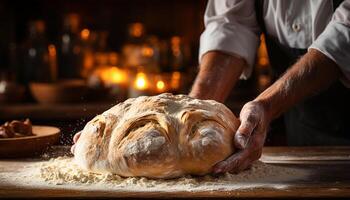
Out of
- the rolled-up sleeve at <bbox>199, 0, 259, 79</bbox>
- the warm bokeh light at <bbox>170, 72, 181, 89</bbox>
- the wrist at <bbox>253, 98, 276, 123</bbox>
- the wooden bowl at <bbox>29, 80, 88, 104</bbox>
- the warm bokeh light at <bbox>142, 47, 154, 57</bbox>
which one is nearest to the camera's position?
the wrist at <bbox>253, 98, 276, 123</bbox>

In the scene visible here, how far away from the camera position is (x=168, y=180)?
1343 mm

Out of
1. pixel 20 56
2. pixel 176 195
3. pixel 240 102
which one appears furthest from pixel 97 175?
pixel 20 56

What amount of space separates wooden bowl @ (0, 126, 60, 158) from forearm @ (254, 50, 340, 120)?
0.60 m

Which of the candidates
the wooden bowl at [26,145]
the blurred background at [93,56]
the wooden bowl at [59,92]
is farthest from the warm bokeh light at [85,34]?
the wooden bowl at [26,145]

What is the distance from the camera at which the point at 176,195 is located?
118cm

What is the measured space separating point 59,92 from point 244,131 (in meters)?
1.99

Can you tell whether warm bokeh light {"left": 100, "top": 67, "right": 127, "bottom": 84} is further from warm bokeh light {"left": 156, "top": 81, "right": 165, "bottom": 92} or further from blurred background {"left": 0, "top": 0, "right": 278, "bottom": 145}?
warm bokeh light {"left": 156, "top": 81, "right": 165, "bottom": 92}

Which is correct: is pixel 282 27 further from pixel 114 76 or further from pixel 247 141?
pixel 114 76

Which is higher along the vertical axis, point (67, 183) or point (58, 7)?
point (58, 7)

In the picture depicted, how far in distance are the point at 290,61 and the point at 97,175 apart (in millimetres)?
994

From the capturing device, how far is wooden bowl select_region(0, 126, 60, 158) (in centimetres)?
161

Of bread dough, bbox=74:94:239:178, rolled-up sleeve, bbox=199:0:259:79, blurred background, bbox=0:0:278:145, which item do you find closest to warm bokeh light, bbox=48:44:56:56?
blurred background, bbox=0:0:278:145

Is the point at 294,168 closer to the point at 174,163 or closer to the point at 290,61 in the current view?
the point at 174,163

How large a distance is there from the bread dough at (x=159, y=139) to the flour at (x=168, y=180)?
2cm
